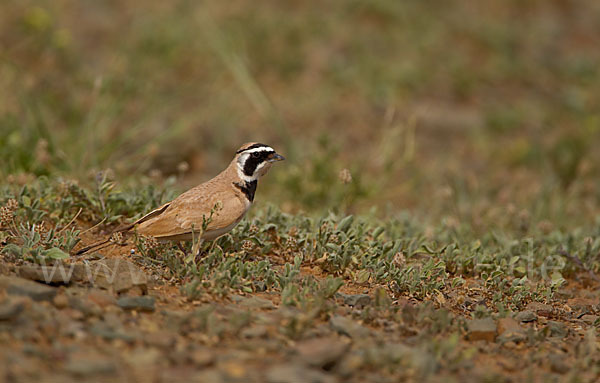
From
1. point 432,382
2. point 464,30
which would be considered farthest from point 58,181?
point 464,30

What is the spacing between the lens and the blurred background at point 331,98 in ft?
22.8

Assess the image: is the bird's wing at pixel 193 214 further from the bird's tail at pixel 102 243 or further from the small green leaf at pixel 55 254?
the small green leaf at pixel 55 254

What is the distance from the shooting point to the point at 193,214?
4.25 m

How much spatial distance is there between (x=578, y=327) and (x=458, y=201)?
3027 mm

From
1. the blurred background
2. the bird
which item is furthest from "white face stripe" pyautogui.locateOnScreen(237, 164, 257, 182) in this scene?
the blurred background

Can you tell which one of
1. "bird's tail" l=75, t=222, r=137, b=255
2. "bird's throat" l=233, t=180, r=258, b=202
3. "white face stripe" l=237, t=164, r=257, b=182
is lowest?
"bird's tail" l=75, t=222, r=137, b=255

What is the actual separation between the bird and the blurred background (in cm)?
156

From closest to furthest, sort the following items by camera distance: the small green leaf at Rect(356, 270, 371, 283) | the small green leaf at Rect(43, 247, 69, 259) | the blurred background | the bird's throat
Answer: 1. the small green leaf at Rect(43, 247, 69, 259)
2. the small green leaf at Rect(356, 270, 371, 283)
3. the bird's throat
4. the blurred background

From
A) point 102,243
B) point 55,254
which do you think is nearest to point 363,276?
point 102,243

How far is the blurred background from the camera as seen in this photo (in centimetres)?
694

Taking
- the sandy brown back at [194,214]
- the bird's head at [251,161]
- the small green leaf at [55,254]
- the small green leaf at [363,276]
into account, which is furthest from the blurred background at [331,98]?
the small green leaf at [55,254]

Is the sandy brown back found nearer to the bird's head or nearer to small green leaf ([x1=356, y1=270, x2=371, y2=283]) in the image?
the bird's head

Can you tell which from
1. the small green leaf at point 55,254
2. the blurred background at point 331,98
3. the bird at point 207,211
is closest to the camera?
the small green leaf at point 55,254

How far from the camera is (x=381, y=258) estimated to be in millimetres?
4652
